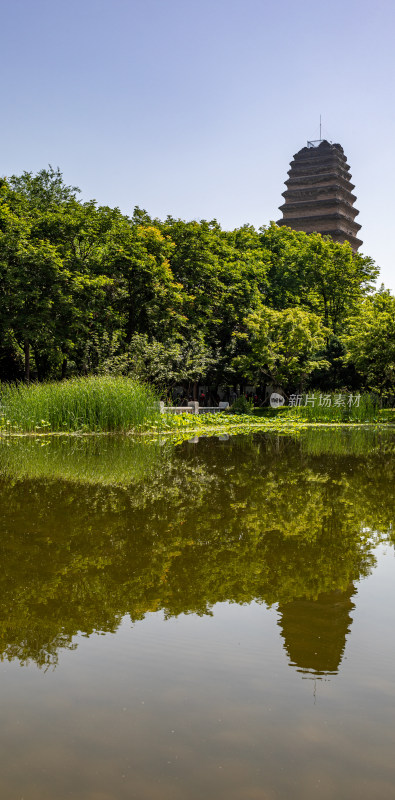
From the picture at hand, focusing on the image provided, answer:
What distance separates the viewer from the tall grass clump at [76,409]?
1848cm

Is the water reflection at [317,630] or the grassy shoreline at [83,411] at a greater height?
the grassy shoreline at [83,411]

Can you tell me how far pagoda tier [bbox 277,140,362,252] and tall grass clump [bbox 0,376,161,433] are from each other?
3899 cm

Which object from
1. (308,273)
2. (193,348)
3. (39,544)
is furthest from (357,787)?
(308,273)

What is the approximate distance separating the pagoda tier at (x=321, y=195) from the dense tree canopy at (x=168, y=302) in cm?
1561

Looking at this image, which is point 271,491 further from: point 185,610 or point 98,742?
point 98,742

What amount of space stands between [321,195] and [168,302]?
31.5m

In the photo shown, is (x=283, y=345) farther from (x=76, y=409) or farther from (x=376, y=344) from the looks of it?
(x=76, y=409)

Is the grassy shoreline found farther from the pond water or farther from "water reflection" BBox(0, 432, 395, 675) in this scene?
the pond water

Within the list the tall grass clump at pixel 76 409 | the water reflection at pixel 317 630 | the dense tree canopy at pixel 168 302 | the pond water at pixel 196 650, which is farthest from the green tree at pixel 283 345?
the water reflection at pixel 317 630

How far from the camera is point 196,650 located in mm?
3221

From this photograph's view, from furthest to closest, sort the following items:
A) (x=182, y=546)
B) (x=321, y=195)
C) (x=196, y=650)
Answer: (x=321, y=195), (x=182, y=546), (x=196, y=650)

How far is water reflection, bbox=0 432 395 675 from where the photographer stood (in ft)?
11.8

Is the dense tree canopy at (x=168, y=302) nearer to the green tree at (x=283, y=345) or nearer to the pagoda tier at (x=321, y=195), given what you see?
the green tree at (x=283, y=345)

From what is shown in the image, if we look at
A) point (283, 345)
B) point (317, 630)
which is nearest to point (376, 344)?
point (283, 345)
